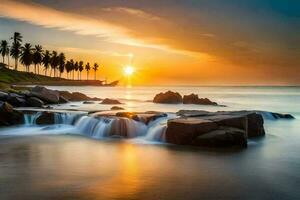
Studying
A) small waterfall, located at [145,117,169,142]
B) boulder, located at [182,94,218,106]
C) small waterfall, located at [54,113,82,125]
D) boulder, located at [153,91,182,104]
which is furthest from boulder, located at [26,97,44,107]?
boulder, located at [182,94,218,106]

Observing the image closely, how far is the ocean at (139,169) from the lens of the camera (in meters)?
13.8

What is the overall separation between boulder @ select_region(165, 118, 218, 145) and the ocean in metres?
0.73

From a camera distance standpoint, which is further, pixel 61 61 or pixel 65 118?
pixel 61 61

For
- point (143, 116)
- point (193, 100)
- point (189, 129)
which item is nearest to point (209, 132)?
point (189, 129)

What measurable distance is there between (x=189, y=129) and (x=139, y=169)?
5.92m

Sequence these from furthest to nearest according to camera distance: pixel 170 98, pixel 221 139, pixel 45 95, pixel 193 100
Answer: pixel 193 100, pixel 170 98, pixel 45 95, pixel 221 139

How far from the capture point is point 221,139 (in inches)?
879

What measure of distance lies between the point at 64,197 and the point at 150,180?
12.7 ft

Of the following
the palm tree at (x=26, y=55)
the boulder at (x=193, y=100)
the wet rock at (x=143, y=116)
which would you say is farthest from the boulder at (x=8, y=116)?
the palm tree at (x=26, y=55)

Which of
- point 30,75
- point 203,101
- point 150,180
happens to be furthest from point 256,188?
point 30,75

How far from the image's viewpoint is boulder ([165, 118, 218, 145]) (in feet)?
74.6

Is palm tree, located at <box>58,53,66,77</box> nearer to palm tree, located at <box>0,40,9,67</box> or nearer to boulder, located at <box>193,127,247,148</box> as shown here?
palm tree, located at <box>0,40,9,67</box>

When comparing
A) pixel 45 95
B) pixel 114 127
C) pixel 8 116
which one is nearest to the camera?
pixel 114 127

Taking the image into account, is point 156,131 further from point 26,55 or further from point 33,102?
point 26,55
